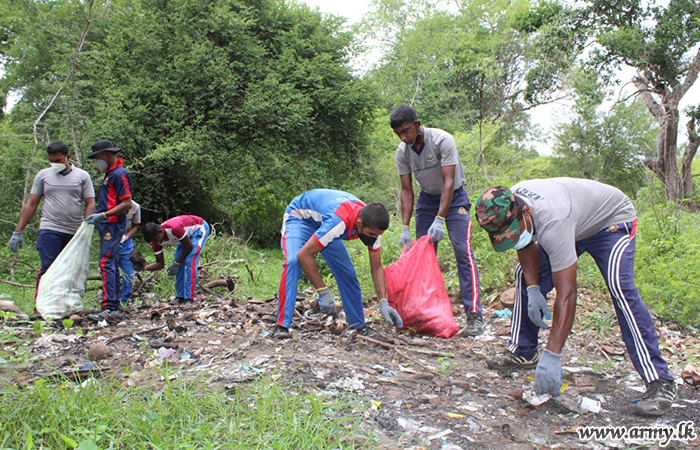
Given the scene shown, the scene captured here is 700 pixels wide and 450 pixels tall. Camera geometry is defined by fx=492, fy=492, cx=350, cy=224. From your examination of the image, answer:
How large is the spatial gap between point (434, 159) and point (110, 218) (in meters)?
3.10

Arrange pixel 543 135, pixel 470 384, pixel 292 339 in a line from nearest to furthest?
pixel 470 384, pixel 292 339, pixel 543 135

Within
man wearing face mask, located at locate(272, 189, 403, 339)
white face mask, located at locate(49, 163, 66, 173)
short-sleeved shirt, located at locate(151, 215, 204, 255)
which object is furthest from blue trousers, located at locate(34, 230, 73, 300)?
man wearing face mask, located at locate(272, 189, 403, 339)

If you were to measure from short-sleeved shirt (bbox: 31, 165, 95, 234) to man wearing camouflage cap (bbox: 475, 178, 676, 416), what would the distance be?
3960 millimetres

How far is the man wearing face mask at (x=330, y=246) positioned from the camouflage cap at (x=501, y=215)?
0.97m

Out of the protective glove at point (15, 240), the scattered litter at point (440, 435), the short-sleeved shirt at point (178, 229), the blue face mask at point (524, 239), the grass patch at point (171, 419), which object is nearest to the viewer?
the grass patch at point (171, 419)

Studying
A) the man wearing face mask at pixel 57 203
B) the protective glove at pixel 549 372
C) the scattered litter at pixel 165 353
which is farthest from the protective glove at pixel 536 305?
the man wearing face mask at pixel 57 203

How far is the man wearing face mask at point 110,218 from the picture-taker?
15.4 feet

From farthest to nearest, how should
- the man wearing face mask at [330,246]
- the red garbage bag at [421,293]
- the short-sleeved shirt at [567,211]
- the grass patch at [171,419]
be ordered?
the red garbage bag at [421,293] → the man wearing face mask at [330,246] → the short-sleeved shirt at [567,211] → the grass patch at [171,419]

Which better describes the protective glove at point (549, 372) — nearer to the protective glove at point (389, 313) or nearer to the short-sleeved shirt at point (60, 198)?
the protective glove at point (389, 313)

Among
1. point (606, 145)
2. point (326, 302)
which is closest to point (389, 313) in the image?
point (326, 302)

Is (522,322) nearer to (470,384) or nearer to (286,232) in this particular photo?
(470,384)

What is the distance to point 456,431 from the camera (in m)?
2.45

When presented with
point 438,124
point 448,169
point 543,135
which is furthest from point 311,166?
point 543,135

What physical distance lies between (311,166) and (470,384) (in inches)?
443
